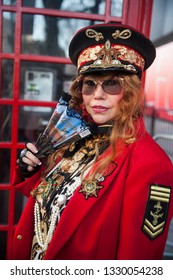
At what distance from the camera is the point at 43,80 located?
236 cm

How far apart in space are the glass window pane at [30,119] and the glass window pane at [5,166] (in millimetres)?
166

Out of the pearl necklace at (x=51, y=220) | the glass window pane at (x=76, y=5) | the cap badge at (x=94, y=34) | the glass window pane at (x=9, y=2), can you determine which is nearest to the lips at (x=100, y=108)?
the cap badge at (x=94, y=34)

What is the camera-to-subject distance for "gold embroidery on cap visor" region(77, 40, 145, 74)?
1307 millimetres

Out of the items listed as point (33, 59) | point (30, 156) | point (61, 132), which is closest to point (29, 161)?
point (30, 156)

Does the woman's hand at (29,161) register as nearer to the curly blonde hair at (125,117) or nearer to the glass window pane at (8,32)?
the curly blonde hair at (125,117)

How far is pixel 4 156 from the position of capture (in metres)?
2.38

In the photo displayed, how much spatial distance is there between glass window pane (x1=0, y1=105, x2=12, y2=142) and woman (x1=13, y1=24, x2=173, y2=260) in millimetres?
882

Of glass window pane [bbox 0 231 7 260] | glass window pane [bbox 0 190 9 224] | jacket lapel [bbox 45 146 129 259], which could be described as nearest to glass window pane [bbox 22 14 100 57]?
glass window pane [bbox 0 190 9 224]

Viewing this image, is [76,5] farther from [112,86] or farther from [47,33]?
[112,86]

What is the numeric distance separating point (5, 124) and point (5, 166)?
357mm

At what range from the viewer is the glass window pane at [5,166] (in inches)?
93.4

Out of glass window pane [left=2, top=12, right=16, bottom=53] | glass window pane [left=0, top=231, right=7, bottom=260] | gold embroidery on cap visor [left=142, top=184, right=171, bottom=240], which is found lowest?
glass window pane [left=0, top=231, right=7, bottom=260]

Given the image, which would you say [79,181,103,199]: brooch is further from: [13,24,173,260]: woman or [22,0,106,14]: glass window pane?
[22,0,106,14]: glass window pane
